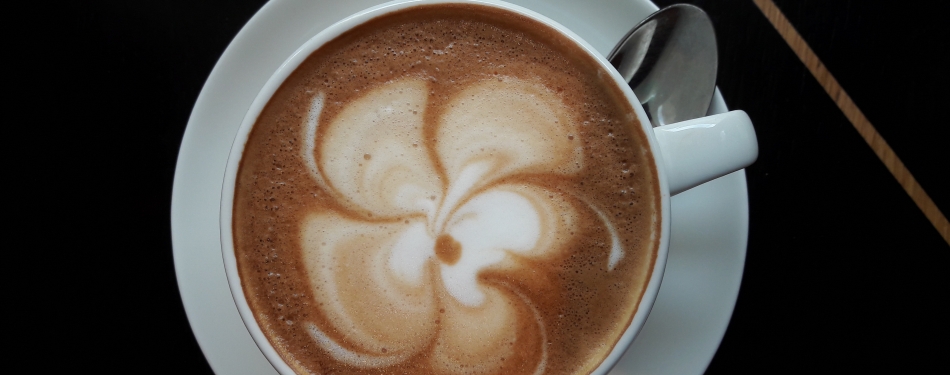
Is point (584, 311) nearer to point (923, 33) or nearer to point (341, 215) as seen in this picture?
point (341, 215)

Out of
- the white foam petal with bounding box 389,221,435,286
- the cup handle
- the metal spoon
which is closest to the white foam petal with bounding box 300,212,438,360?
the white foam petal with bounding box 389,221,435,286

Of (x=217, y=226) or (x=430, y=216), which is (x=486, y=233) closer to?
(x=430, y=216)

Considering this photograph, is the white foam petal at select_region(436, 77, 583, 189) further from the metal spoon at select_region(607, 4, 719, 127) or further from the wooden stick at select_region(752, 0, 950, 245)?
the wooden stick at select_region(752, 0, 950, 245)

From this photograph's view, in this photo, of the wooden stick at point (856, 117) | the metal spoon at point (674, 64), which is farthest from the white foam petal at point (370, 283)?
the wooden stick at point (856, 117)

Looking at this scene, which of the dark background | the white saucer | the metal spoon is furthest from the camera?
the dark background

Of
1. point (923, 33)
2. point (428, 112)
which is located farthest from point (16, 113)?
point (923, 33)

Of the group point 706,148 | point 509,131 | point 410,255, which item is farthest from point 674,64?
point 410,255

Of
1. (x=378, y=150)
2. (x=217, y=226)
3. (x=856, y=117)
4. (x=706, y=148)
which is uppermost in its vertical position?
(x=217, y=226)
